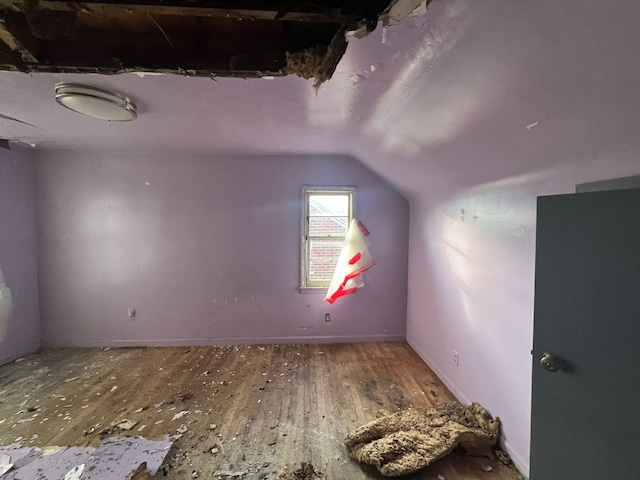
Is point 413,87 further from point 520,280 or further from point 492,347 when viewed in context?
point 492,347

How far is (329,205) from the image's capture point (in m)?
3.38

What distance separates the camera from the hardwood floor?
170cm

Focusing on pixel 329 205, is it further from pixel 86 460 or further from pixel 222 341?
pixel 86 460

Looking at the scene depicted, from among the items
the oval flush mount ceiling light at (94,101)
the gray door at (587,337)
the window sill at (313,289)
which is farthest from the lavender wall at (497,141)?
the oval flush mount ceiling light at (94,101)

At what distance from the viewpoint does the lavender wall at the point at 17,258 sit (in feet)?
9.31

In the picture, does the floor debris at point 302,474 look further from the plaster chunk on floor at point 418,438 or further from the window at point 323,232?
the window at point 323,232

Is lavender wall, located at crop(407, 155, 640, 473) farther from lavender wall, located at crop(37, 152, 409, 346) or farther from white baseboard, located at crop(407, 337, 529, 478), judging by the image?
lavender wall, located at crop(37, 152, 409, 346)

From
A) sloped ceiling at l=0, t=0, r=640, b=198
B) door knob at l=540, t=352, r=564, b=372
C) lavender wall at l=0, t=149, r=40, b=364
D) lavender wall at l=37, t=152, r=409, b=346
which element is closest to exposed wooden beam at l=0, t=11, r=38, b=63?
sloped ceiling at l=0, t=0, r=640, b=198

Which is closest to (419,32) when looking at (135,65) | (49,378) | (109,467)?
(135,65)

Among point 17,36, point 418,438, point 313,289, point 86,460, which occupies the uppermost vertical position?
point 17,36

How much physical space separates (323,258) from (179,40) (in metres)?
2.62

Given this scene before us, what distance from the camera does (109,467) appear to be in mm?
1610

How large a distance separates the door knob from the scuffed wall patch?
442 cm

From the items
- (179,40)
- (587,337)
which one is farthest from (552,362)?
(179,40)
